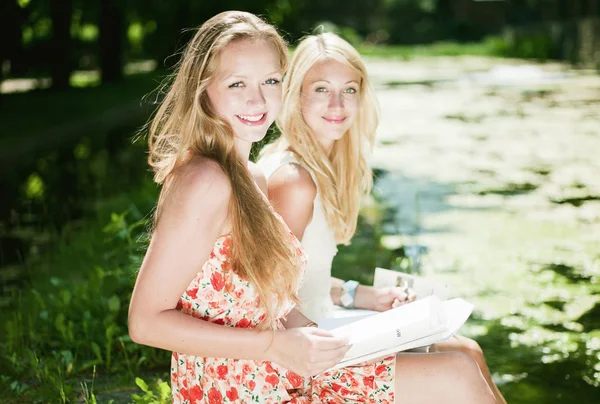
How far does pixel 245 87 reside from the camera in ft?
8.34

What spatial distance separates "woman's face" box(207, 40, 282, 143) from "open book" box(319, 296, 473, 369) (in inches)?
24.6

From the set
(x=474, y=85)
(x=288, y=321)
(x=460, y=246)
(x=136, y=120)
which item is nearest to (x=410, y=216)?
(x=460, y=246)

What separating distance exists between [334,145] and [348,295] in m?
0.66

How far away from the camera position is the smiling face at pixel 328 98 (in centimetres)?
353

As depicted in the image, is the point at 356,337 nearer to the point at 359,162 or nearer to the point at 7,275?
the point at 359,162

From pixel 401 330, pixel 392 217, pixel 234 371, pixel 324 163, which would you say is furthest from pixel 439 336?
pixel 392 217

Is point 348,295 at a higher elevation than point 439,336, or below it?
below

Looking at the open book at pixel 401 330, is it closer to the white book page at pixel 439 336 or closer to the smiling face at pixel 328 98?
the white book page at pixel 439 336

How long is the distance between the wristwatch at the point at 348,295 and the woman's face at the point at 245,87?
1.05m

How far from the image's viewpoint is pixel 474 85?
23766mm

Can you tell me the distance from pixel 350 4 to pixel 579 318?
190 feet

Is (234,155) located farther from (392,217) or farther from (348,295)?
(392,217)

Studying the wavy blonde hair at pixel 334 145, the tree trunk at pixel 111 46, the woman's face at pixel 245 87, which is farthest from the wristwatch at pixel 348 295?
the tree trunk at pixel 111 46

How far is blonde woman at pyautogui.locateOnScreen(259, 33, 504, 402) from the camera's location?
3.22 metres
